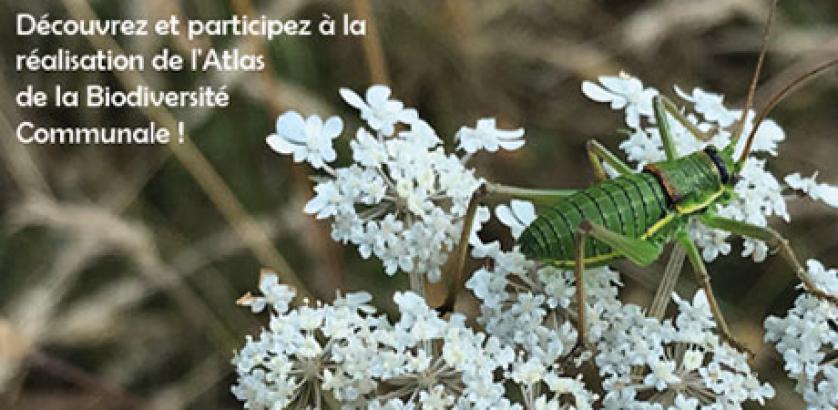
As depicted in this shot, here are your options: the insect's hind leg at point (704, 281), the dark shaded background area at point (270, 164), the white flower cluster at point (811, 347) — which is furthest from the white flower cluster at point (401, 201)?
the dark shaded background area at point (270, 164)

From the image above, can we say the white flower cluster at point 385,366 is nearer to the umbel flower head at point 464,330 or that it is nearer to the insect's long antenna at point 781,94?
the umbel flower head at point 464,330

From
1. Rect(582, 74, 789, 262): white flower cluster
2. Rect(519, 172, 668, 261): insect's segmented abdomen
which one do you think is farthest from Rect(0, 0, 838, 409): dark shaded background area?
Rect(519, 172, 668, 261): insect's segmented abdomen

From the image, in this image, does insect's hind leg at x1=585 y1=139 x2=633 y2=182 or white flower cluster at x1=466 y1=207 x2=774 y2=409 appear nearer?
white flower cluster at x1=466 y1=207 x2=774 y2=409

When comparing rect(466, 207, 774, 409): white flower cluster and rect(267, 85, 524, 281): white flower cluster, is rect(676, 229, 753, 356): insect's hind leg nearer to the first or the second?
rect(466, 207, 774, 409): white flower cluster

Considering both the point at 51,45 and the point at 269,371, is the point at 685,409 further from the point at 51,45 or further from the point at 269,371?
the point at 51,45

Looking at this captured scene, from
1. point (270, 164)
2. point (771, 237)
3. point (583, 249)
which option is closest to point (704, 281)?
point (771, 237)

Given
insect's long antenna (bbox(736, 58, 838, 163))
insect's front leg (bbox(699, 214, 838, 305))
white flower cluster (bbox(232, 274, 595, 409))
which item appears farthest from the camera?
insect's front leg (bbox(699, 214, 838, 305))

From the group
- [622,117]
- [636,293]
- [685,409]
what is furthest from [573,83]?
[685,409]
